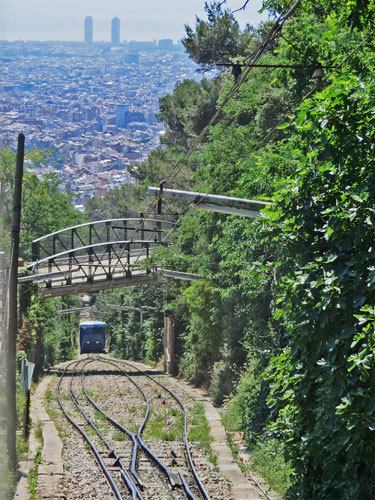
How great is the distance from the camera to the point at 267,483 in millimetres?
14203

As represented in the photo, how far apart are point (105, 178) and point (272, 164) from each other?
128m

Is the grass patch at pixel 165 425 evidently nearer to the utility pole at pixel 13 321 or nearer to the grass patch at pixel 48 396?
the grass patch at pixel 48 396

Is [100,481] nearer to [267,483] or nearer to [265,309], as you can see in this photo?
[267,483]

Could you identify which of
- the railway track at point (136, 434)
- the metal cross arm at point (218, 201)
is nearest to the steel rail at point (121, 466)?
the railway track at point (136, 434)

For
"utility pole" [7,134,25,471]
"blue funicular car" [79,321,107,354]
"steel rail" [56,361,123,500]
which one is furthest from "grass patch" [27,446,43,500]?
"blue funicular car" [79,321,107,354]

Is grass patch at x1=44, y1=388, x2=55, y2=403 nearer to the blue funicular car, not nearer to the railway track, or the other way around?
the railway track


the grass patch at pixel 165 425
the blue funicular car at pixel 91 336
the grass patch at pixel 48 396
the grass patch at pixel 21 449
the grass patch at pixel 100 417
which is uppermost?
the grass patch at pixel 21 449

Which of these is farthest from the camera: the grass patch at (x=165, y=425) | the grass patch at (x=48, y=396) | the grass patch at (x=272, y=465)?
the grass patch at (x=48, y=396)

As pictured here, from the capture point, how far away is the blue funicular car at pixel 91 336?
53844 mm

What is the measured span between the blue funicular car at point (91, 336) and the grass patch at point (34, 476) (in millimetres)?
36934

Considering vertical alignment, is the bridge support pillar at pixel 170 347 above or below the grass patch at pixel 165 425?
below

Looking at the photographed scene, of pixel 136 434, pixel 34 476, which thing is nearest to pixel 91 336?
pixel 136 434

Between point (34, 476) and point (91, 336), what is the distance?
129ft

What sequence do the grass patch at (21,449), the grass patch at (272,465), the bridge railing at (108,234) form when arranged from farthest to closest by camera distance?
the bridge railing at (108,234), the grass patch at (21,449), the grass patch at (272,465)
